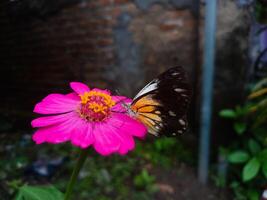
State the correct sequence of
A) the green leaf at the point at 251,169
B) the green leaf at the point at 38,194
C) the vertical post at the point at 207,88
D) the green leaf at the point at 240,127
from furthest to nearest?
the green leaf at the point at 240,127
the vertical post at the point at 207,88
the green leaf at the point at 251,169
the green leaf at the point at 38,194

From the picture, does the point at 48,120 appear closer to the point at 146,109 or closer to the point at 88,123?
the point at 88,123

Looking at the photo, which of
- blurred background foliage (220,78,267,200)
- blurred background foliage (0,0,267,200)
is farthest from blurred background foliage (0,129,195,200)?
blurred background foliage (220,78,267,200)

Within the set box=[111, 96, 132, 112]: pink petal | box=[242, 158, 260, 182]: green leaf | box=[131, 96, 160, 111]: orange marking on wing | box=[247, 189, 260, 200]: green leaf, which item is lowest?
box=[247, 189, 260, 200]: green leaf

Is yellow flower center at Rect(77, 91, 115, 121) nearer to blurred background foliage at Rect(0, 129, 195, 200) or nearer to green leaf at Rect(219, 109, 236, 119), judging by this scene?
blurred background foliage at Rect(0, 129, 195, 200)

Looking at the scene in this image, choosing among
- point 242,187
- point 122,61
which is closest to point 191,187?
point 242,187

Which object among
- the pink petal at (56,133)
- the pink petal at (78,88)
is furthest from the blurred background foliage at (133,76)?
the pink petal at (56,133)

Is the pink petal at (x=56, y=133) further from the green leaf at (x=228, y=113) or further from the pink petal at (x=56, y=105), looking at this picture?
the green leaf at (x=228, y=113)
